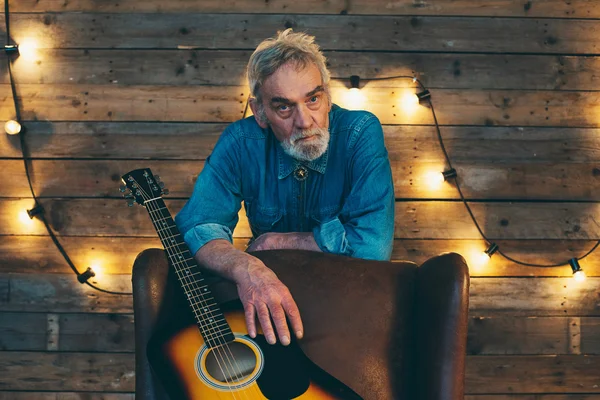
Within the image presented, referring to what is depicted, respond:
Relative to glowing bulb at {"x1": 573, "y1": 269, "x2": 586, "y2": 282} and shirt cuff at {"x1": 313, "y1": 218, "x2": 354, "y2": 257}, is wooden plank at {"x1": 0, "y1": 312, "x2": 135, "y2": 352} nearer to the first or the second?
shirt cuff at {"x1": 313, "y1": 218, "x2": 354, "y2": 257}

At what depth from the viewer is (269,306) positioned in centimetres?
122

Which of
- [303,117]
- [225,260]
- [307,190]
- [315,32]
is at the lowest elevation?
[225,260]

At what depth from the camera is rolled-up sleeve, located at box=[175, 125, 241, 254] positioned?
1.47 m

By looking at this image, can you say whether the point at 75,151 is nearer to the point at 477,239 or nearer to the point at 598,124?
the point at 477,239

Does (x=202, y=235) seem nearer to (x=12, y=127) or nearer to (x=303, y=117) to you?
(x=303, y=117)

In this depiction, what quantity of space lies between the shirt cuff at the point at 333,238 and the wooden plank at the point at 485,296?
1034 millimetres

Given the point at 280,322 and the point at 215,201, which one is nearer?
the point at 280,322

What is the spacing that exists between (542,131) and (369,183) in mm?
1137

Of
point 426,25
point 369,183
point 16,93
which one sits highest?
point 426,25

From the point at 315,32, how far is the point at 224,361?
4.85 ft

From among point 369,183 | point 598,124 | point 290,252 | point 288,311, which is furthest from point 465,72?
point 288,311

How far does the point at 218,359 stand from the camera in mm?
1184

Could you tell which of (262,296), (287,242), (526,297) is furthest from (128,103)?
(526,297)

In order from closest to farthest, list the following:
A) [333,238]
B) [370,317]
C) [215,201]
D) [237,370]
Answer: [237,370]
[370,317]
[333,238]
[215,201]
